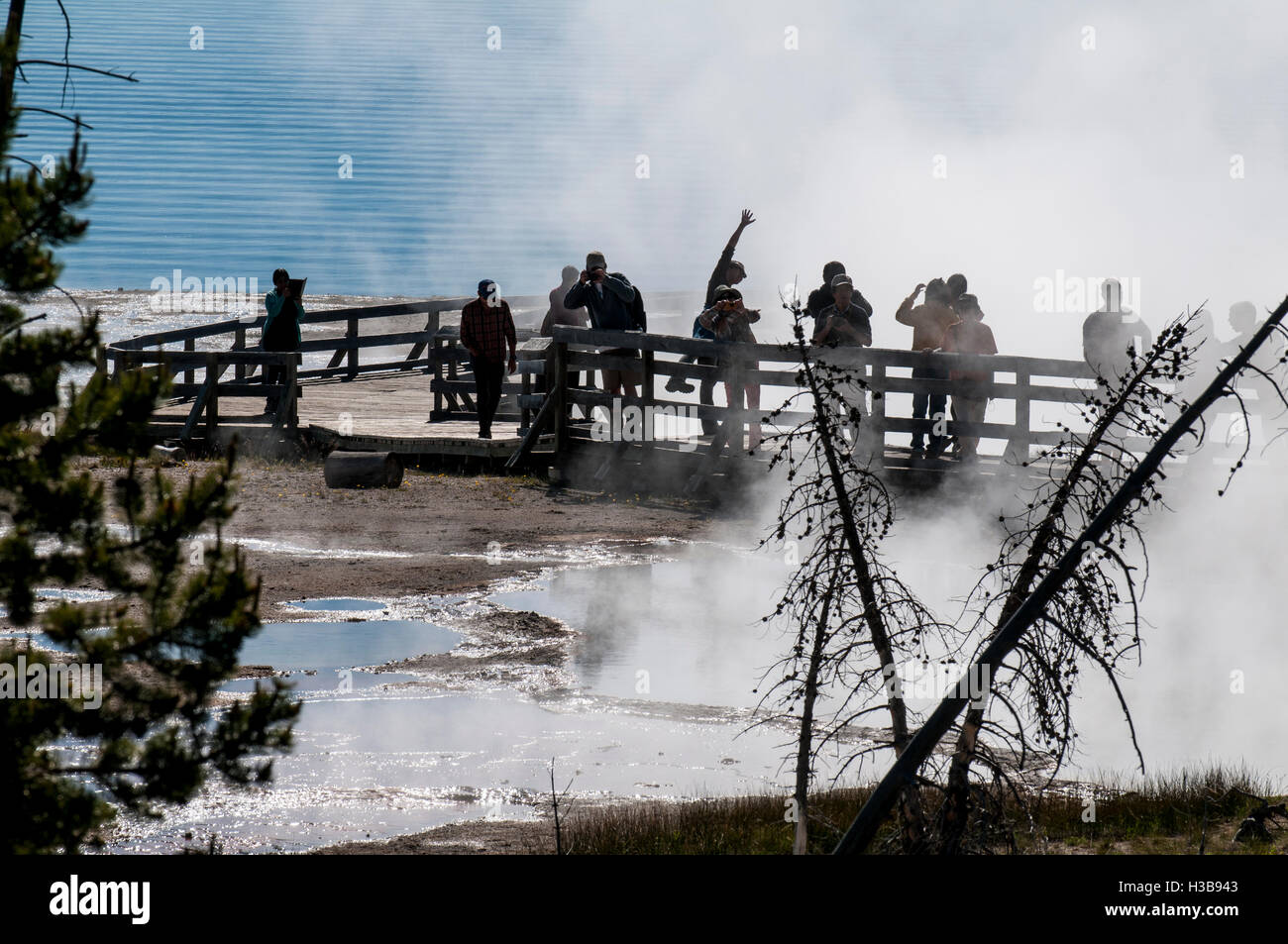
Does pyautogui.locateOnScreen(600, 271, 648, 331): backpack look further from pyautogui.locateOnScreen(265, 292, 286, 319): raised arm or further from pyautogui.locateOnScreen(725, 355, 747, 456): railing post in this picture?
pyautogui.locateOnScreen(265, 292, 286, 319): raised arm

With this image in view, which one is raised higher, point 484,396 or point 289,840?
point 484,396

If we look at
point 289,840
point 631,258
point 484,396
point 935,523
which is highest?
point 631,258

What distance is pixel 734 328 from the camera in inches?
655

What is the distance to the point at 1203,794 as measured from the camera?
7812mm

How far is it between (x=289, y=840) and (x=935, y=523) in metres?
9.38

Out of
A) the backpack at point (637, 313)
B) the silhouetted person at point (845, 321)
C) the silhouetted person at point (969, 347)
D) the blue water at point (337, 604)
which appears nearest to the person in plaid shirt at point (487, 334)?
the backpack at point (637, 313)

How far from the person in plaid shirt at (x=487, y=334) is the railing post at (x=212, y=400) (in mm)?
3436

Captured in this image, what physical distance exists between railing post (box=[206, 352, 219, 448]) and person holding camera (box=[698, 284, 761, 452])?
6.46 m

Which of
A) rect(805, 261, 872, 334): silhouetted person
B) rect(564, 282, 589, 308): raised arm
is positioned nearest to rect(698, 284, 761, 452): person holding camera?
rect(805, 261, 872, 334): silhouetted person

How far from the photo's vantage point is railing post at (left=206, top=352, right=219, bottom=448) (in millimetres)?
18625

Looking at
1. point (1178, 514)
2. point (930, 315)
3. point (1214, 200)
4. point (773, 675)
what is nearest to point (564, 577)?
point (773, 675)

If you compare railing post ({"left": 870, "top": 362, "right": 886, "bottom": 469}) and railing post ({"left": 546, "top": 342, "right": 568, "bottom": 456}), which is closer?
railing post ({"left": 870, "top": 362, "right": 886, "bottom": 469})
